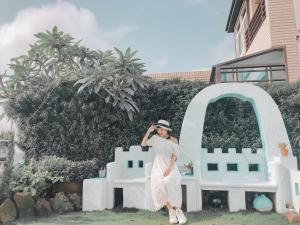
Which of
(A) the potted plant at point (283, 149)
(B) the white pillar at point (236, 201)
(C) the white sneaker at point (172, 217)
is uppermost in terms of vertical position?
(A) the potted plant at point (283, 149)

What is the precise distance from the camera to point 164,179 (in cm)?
570

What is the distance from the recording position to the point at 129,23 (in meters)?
8.45

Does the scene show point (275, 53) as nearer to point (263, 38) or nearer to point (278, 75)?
point (278, 75)

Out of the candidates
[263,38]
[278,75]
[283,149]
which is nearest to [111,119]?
A: [283,149]

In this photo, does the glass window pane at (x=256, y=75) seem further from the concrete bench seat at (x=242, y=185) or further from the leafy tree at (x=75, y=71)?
the concrete bench seat at (x=242, y=185)

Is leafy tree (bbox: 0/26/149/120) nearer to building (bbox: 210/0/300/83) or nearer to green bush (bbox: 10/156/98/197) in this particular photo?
green bush (bbox: 10/156/98/197)

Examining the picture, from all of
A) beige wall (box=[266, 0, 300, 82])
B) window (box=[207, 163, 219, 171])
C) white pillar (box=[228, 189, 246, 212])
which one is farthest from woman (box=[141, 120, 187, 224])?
beige wall (box=[266, 0, 300, 82])

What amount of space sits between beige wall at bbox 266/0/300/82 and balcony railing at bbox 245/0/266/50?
0.79 meters

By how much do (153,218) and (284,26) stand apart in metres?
9.16

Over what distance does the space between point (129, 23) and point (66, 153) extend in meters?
4.19

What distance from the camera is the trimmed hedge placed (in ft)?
26.1

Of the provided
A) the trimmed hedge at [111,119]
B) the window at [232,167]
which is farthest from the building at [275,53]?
the window at [232,167]

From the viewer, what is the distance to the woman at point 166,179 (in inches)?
222

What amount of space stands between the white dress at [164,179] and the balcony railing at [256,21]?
28.9 ft
